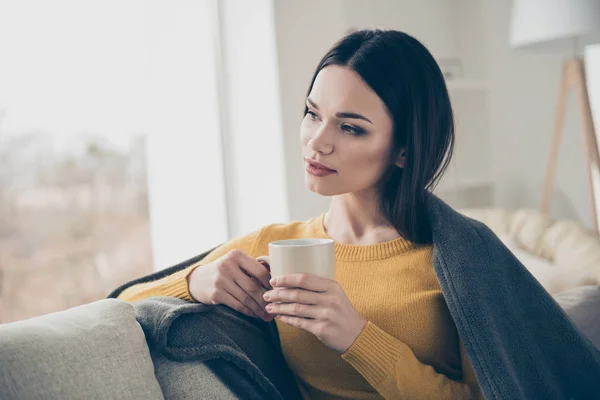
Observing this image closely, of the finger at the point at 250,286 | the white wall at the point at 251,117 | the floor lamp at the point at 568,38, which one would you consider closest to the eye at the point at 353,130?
the finger at the point at 250,286

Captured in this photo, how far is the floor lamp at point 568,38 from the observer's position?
8.53 feet

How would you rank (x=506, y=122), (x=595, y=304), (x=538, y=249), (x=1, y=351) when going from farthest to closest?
(x=506, y=122) < (x=538, y=249) < (x=595, y=304) < (x=1, y=351)

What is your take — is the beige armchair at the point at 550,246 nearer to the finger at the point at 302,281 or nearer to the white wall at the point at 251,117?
the white wall at the point at 251,117

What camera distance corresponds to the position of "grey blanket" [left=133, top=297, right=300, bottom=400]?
119 cm

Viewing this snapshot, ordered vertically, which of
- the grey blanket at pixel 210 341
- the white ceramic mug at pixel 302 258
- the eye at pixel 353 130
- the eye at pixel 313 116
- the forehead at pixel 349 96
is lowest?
the grey blanket at pixel 210 341

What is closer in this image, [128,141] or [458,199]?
[128,141]

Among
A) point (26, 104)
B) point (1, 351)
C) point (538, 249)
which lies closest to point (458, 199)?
point (538, 249)

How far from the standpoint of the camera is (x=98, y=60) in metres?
2.44

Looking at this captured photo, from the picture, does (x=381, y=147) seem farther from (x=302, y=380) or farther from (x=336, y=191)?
(x=302, y=380)

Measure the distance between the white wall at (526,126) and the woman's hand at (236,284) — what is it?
232cm

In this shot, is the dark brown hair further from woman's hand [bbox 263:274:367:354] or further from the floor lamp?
the floor lamp

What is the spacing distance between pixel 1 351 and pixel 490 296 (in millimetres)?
826

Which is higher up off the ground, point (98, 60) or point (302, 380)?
point (98, 60)

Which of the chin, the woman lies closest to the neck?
the woman
